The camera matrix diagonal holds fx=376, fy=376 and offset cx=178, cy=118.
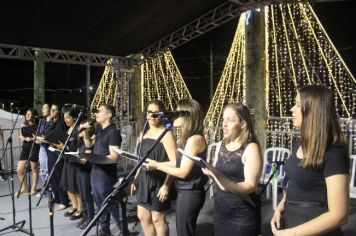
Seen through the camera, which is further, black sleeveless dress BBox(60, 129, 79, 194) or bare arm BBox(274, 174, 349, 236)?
black sleeveless dress BBox(60, 129, 79, 194)

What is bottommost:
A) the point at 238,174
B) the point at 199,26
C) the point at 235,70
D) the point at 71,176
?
the point at 71,176

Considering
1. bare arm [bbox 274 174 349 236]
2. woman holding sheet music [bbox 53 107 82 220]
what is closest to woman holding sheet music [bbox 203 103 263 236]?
bare arm [bbox 274 174 349 236]

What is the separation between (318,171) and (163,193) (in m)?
1.65

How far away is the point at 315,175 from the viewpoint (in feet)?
5.84

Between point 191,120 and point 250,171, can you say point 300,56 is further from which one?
point 250,171

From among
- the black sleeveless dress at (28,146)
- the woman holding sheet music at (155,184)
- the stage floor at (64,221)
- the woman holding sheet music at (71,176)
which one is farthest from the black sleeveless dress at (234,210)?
the black sleeveless dress at (28,146)

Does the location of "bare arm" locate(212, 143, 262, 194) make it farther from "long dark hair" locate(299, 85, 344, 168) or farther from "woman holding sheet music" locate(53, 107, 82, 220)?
"woman holding sheet music" locate(53, 107, 82, 220)

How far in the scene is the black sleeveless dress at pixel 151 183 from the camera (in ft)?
10.6

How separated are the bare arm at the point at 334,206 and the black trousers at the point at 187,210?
52.4 inches

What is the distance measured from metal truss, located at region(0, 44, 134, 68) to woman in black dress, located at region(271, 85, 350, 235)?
7869 mm

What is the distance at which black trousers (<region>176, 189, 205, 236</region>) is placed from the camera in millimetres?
2934

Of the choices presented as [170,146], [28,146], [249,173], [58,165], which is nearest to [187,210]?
[170,146]

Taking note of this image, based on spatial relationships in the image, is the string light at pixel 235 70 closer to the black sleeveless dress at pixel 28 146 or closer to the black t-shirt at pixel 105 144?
the black sleeveless dress at pixel 28 146

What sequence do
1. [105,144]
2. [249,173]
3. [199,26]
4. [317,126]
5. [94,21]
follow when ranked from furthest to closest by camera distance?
[199,26] → [94,21] → [105,144] → [249,173] → [317,126]
